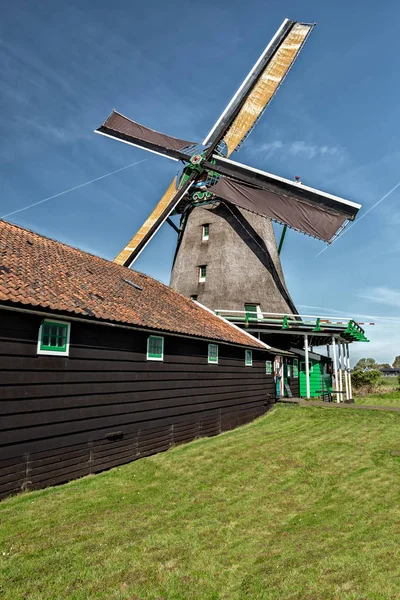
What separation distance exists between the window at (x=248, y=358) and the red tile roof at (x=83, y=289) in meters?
1.13

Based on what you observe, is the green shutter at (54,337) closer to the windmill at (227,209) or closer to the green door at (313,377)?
the windmill at (227,209)

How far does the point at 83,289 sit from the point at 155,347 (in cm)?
273

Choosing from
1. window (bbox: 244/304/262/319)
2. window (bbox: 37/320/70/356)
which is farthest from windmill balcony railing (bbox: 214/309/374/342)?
window (bbox: 37/320/70/356)

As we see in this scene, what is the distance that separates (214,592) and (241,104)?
2783 centimetres

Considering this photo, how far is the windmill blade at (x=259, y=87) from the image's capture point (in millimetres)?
26266

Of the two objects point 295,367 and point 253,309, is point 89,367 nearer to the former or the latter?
point 253,309

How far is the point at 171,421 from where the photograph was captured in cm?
1227

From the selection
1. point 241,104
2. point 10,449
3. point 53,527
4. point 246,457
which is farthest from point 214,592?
point 241,104

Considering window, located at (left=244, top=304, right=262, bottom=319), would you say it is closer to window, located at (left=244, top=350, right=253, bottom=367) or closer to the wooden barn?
window, located at (left=244, top=350, right=253, bottom=367)

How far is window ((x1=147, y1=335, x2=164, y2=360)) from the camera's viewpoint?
11.4 meters

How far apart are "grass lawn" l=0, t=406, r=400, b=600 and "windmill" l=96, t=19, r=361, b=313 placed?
49.3 ft

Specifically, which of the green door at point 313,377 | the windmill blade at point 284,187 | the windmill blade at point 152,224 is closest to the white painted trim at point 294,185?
the windmill blade at point 284,187

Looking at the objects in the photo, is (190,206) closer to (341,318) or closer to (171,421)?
(341,318)

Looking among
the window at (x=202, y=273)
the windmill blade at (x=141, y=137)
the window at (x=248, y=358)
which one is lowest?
the window at (x=248, y=358)
